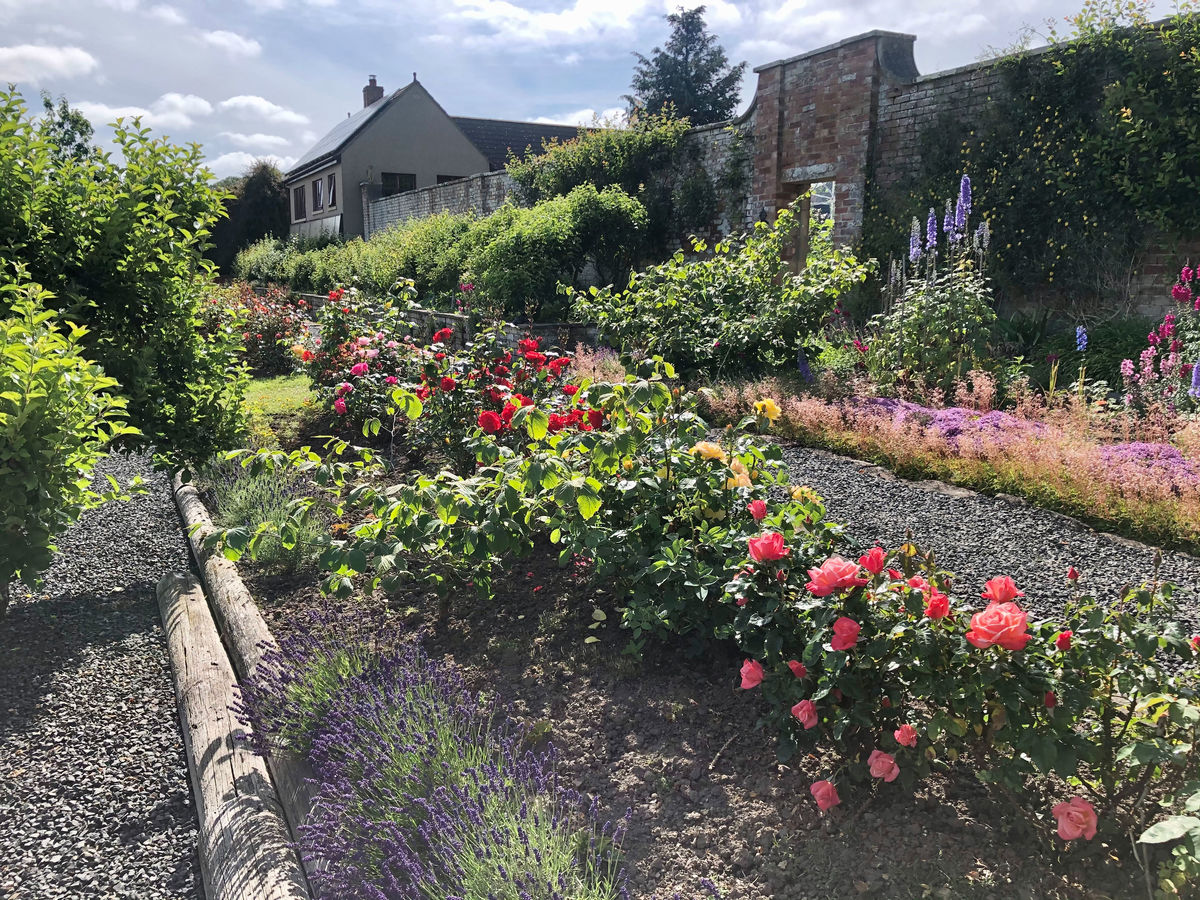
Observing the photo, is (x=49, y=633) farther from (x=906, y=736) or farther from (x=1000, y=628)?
(x=1000, y=628)

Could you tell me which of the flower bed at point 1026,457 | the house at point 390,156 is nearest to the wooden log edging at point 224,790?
the flower bed at point 1026,457

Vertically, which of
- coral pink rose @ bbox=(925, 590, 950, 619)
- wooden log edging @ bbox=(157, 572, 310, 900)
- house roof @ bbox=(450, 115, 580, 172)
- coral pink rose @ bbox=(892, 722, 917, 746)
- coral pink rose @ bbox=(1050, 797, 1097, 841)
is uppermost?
house roof @ bbox=(450, 115, 580, 172)

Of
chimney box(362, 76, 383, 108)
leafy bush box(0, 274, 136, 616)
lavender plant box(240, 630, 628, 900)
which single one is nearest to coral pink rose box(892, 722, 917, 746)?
lavender plant box(240, 630, 628, 900)

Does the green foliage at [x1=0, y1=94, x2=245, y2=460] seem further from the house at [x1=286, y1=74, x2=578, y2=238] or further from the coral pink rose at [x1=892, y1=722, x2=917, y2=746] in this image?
the house at [x1=286, y1=74, x2=578, y2=238]

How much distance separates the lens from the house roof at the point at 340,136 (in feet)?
92.7

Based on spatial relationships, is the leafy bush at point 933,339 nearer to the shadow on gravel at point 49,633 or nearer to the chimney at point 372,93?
the shadow on gravel at point 49,633

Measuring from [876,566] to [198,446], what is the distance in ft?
13.4

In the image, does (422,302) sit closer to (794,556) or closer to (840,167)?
(840,167)

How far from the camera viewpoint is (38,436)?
2918mm

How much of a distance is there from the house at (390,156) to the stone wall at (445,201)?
58.8 inches

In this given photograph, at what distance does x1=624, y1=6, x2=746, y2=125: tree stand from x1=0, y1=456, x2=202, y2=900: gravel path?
99.3ft

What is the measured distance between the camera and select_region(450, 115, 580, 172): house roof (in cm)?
3084

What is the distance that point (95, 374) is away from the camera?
345 cm

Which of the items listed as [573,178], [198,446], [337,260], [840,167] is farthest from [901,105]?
[337,260]
